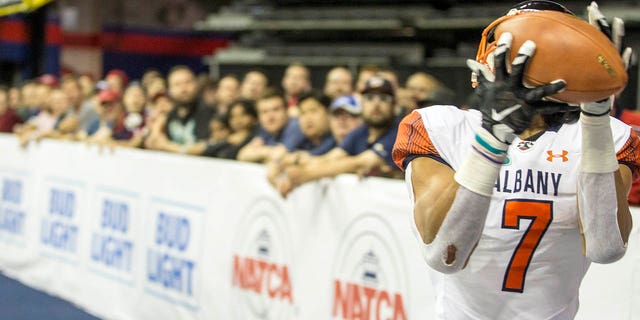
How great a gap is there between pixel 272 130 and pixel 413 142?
476 centimetres

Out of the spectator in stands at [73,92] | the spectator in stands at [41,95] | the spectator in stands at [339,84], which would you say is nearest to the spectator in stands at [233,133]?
the spectator in stands at [339,84]

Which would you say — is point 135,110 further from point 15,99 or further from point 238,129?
point 15,99

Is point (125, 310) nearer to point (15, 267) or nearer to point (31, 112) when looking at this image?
point (15, 267)

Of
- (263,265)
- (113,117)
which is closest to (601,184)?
(263,265)

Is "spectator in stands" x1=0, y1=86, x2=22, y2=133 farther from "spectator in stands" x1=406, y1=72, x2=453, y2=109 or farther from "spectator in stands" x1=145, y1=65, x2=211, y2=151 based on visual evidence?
"spectator in stands" x1=406, y1=72, x2=453, y2=109

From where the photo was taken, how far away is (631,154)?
116 inches

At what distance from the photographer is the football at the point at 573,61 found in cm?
246

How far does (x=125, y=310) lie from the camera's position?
7.70m

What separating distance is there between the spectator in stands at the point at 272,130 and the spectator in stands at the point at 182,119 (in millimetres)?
1241

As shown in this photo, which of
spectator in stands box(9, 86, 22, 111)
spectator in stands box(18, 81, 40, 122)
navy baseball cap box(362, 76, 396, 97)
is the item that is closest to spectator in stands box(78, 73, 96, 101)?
spectator in stands box(18, 81, 40, 122)

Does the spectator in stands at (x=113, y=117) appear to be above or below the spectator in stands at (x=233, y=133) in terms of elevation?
below

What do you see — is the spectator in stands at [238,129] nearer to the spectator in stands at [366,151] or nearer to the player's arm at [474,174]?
the spectator in stands at [366,151]

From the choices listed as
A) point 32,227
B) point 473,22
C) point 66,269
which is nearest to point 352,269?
point 66,269

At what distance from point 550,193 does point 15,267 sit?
7.73 meters
